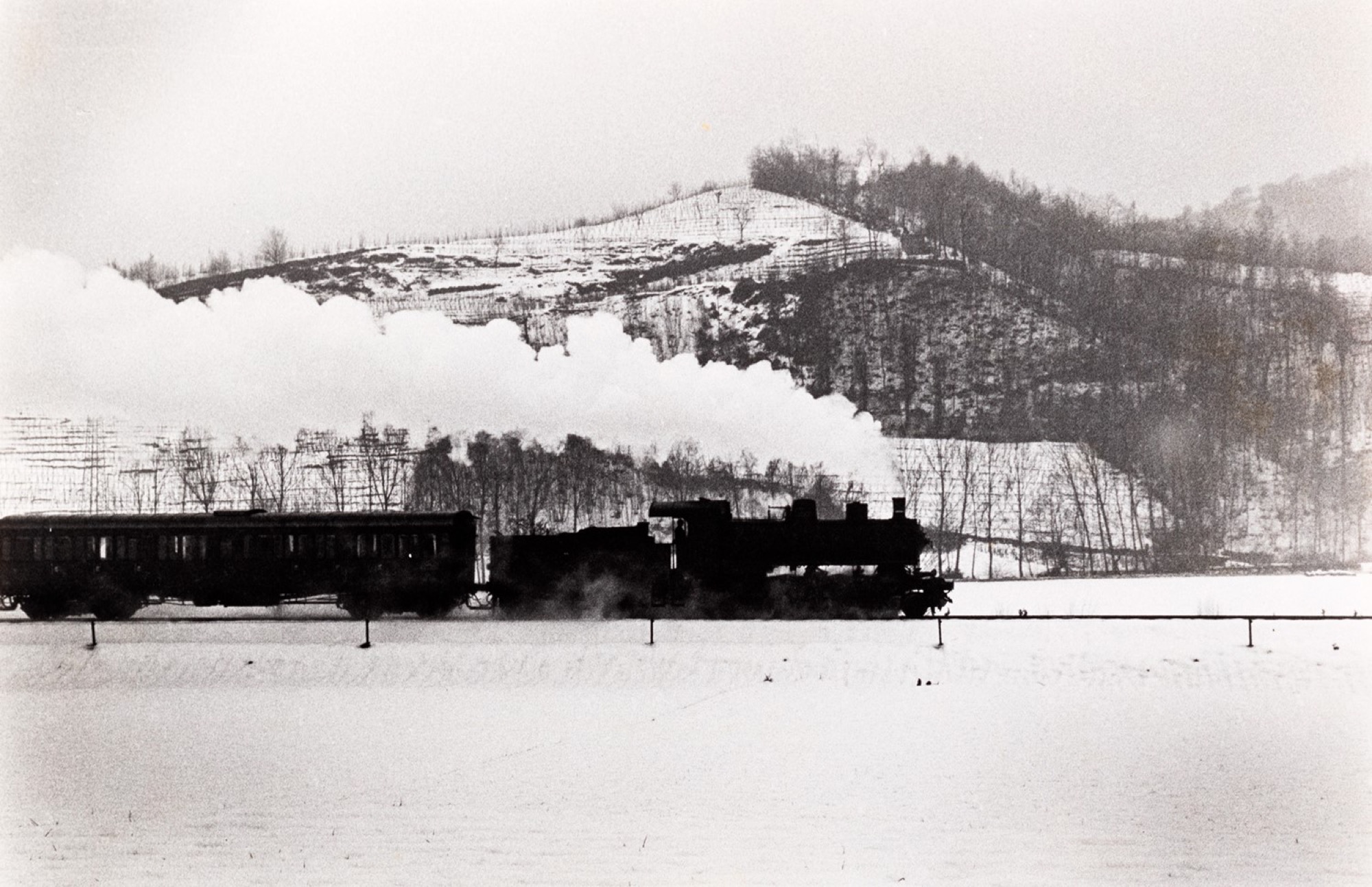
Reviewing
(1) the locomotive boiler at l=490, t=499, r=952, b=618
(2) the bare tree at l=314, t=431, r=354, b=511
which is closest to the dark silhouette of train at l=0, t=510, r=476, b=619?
(1) the locomotive boiler at l=490, t=499, r=952, b=618

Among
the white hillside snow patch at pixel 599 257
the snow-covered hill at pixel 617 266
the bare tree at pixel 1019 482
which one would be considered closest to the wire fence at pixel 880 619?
the bare tree at pixel 1019 482

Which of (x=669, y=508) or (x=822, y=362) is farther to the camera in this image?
(x=822, y=362)

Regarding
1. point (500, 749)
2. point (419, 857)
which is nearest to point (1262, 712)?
point (500, 749)

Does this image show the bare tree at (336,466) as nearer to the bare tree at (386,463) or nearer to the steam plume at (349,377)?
the bare tree at (386,463)

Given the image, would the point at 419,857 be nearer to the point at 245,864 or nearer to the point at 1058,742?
the point at 245,864

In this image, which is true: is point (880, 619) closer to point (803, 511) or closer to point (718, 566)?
point (803, 511)

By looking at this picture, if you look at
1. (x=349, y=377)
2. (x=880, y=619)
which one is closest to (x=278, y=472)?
(x=349, y=377)

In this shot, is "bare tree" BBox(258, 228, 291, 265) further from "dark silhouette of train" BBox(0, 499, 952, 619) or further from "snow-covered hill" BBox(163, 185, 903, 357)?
"dark silhouette of train" BBox(0, 499, 952, 619)
